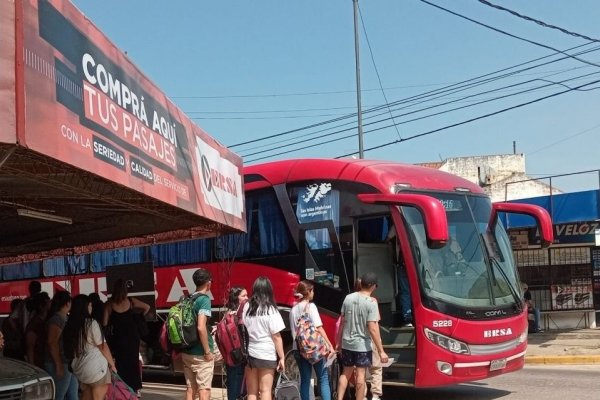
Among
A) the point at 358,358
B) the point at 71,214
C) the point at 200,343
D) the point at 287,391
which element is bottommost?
the point at 287,391

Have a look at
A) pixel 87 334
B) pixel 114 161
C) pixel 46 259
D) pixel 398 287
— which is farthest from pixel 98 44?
pixel 46 259

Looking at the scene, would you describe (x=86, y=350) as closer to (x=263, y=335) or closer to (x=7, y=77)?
(x=263, y=335)

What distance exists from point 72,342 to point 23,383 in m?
0.71

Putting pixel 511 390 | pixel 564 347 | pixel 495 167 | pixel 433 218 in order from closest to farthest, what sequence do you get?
1. pixel 433 218
2. pixel 511 390
3. pixel 564 347
4. pixel 495 167

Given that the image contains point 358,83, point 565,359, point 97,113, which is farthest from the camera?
point 358,83

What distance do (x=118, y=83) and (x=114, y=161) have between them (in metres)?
0.68

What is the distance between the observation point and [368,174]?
32.6 ft

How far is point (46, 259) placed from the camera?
48.7 feet

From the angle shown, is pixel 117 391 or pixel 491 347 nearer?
pixel 117 391

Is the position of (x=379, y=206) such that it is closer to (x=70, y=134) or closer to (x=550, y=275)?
(x=70, y=134)

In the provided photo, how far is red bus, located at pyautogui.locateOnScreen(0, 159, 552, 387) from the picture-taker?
897cm

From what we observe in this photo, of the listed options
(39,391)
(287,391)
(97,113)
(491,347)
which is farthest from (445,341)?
(97,113)

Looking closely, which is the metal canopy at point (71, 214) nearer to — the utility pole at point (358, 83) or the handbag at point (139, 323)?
the handbag at point (139, 323)

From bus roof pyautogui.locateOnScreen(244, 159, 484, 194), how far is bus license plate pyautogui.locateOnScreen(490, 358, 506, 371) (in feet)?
8.33
